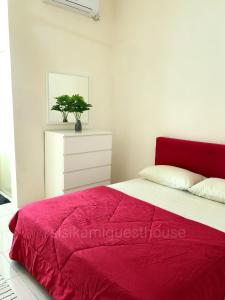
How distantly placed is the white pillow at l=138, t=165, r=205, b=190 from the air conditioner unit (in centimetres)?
204

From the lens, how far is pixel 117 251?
130cm

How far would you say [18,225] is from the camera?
1.81 m

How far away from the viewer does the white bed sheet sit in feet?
5.78

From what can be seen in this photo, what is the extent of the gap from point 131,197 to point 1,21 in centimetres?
231

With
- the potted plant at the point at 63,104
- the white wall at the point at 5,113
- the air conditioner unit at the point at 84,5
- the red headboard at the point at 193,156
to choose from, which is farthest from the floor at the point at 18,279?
the air conditioner unit at the point at 84,5

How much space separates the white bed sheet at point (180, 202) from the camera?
1.76m

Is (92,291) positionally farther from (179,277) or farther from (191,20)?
(191,20)

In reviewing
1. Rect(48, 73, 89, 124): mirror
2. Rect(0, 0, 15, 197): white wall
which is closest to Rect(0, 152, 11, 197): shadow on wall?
Rect(0, 0, 15, 197): white wall

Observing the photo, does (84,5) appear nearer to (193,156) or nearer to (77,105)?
(77,105)

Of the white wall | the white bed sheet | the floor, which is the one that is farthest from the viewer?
the white wall

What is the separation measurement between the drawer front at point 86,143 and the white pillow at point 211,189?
3.98 feet

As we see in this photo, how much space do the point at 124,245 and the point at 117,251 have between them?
0.07 meters

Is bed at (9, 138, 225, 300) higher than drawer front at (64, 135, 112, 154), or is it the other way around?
drawer front at (64, 135, 112, 154)

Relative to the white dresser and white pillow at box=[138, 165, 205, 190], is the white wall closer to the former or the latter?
the white dresser
